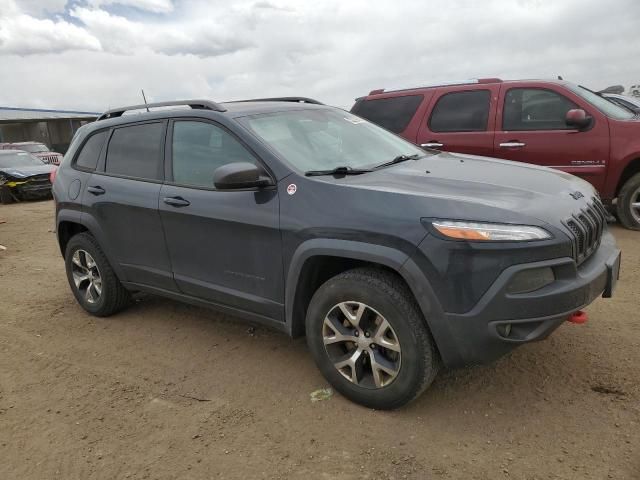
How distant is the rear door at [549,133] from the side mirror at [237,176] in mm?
4365

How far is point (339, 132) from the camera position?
12.5 ft

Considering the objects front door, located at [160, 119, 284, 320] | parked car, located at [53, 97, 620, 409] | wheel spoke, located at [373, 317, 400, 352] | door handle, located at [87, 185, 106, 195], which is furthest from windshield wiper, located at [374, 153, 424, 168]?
door handle, located at [87, 185, 106, 195]

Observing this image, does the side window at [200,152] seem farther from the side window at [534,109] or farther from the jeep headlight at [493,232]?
the side window at [534,109]

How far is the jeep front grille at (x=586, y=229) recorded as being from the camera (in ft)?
8.71

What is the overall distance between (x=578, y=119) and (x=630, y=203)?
124 centimetres

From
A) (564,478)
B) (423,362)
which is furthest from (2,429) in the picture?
(564,478)

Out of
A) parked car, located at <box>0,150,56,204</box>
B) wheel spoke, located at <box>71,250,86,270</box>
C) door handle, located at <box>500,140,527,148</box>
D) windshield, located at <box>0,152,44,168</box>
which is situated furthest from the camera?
windshield, located at <box>0,152,44,168</box>

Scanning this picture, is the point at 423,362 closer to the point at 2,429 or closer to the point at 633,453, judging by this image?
the point at 633,453

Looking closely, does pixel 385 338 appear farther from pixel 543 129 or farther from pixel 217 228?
pixel 543 129

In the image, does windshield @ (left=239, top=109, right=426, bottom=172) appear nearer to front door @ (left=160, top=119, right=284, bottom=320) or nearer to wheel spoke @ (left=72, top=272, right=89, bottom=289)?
front door @ (left=160, top=119, right=284, bottom=320)

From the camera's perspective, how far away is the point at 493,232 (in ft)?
8.19

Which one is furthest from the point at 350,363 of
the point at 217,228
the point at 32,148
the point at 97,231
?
the point at 32,148

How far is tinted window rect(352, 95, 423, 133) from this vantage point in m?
7.11

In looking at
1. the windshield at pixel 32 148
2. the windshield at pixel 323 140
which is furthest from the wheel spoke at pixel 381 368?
the windshield at pixel 32 148
